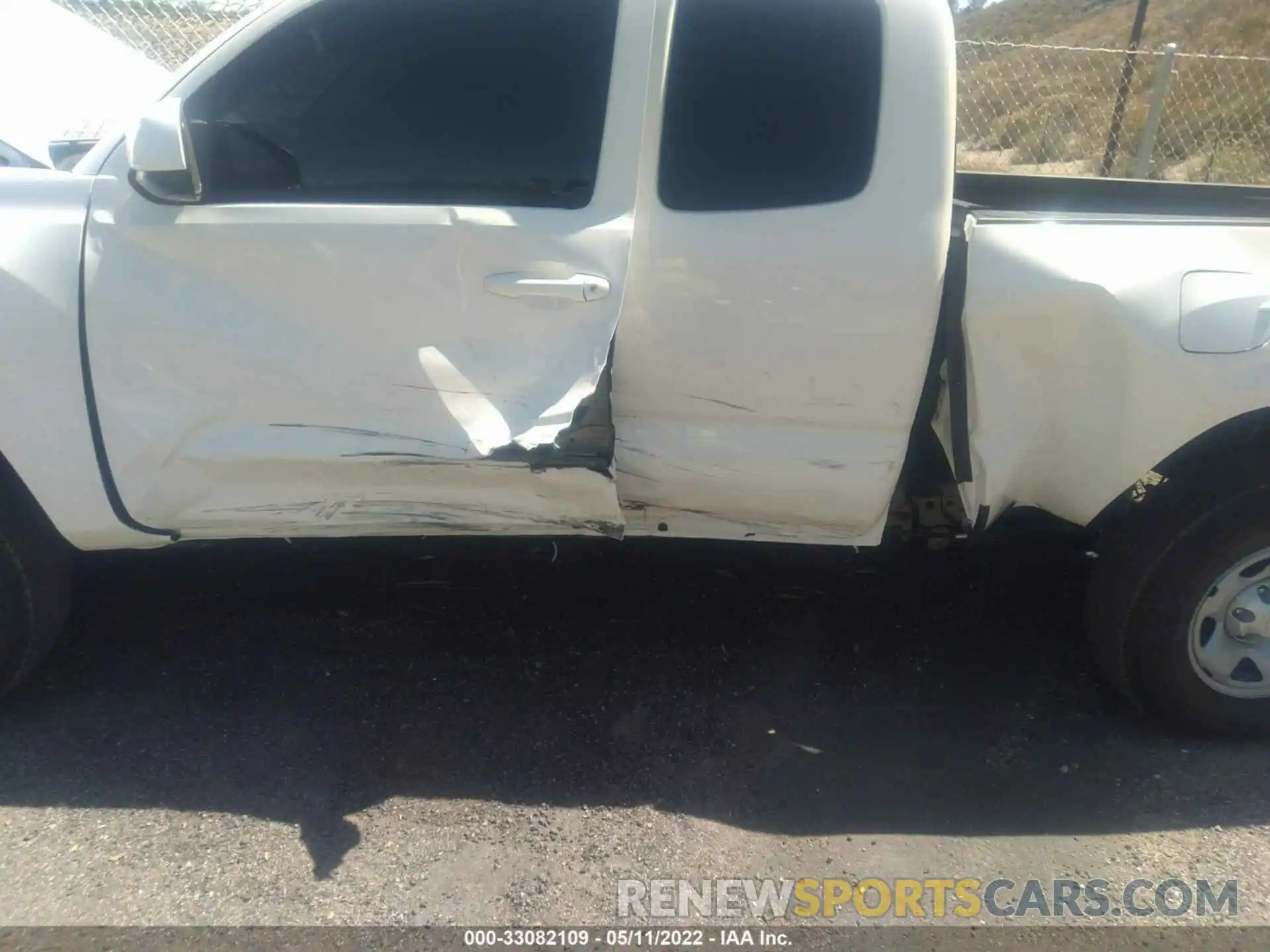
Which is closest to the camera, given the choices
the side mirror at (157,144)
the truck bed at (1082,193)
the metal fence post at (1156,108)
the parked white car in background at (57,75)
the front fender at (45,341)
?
the side mirror at (157,144)

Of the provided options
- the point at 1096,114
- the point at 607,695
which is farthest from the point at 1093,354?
the point at 1096,114

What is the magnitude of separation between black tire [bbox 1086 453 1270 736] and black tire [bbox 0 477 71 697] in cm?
289

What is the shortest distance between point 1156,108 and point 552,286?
6.63 meters

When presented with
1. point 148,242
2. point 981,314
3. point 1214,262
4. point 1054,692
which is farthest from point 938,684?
point 148,242

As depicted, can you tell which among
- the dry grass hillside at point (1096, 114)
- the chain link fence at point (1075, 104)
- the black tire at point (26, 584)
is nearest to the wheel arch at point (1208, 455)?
the black tire at point (26, 584)

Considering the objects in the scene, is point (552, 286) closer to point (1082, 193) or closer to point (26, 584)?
point (26, 584)

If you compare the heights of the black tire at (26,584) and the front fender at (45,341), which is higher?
the front fender at (45,341)

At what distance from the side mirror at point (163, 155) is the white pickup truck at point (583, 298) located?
0.04 feet

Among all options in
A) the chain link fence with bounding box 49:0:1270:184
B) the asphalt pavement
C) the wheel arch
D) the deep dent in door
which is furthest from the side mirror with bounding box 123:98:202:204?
the chain link fence with bounding box 49:0:1270:184

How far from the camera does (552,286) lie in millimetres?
2617

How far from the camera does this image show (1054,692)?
3.22 m

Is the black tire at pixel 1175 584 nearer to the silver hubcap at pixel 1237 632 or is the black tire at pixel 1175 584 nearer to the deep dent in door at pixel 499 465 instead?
the silver hubcap at pixel 1237 632

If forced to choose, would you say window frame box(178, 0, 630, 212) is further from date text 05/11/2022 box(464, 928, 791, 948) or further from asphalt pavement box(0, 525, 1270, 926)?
date text 05/11/2022 box(464, 928, 791, 948)

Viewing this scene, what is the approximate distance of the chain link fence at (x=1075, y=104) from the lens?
23.5 feet
